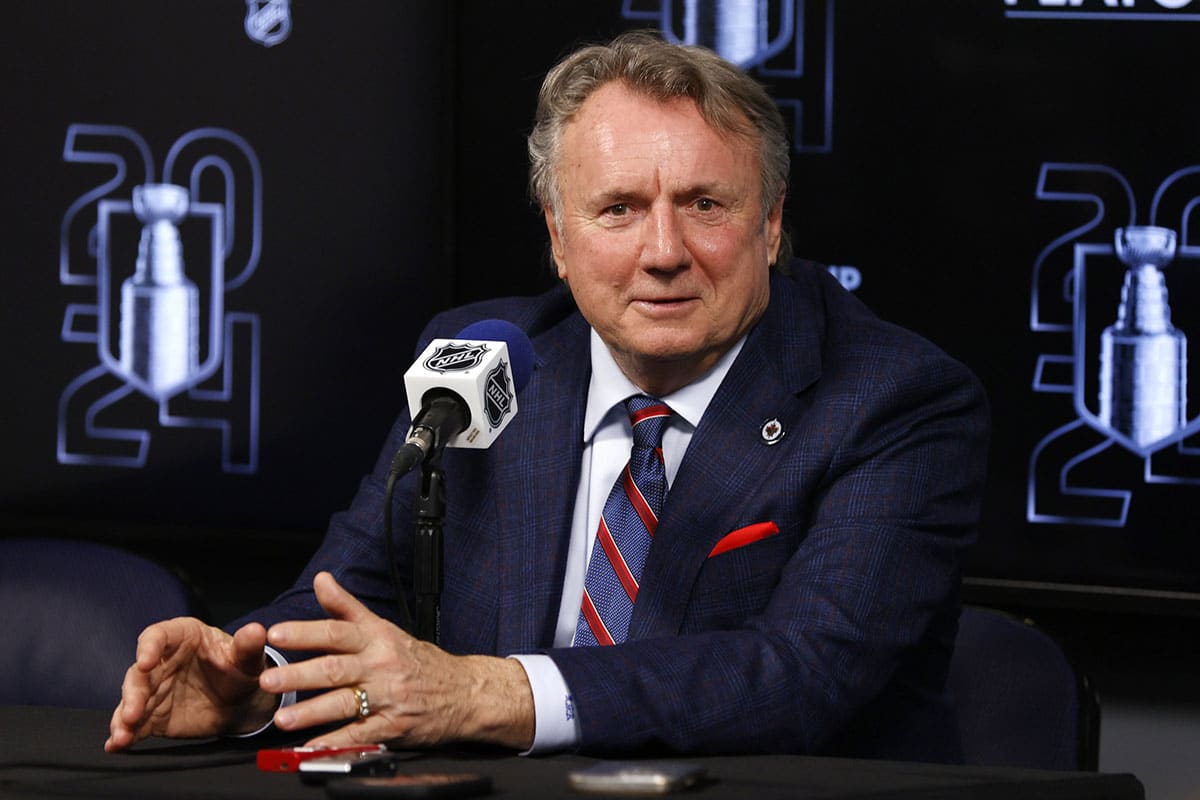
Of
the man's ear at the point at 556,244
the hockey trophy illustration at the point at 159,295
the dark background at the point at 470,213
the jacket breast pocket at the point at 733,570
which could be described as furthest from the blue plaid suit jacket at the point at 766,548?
the hockey trophy illustration at the point at 159,295

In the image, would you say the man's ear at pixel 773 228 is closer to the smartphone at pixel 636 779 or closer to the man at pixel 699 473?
the man at pixel 699 473

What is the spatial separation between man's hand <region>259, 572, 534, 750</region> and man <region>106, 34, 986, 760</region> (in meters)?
0.18

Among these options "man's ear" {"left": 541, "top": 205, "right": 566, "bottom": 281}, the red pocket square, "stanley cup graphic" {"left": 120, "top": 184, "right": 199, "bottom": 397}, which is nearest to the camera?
the red pocket square

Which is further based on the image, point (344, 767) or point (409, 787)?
point (344, 767)

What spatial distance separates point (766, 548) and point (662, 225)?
444 mm

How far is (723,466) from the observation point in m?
2.15

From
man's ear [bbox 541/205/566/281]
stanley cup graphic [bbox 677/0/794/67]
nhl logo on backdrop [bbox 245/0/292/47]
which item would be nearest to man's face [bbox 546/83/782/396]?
man's ear [bbox 541/205/566/281]

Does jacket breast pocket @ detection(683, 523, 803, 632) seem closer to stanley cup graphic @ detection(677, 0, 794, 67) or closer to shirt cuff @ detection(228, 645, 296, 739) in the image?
shirt cuff @ detection(228, 645, 296, 739)

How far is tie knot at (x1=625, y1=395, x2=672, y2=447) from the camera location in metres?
2.24

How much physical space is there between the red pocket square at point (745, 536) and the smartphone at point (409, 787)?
0.77 metres

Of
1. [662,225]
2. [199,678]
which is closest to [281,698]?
[199,678]

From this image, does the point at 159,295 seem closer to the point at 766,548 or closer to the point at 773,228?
the point at 773,228

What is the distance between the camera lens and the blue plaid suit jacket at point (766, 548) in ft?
5.90

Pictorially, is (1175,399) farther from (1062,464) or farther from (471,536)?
(471,536)
